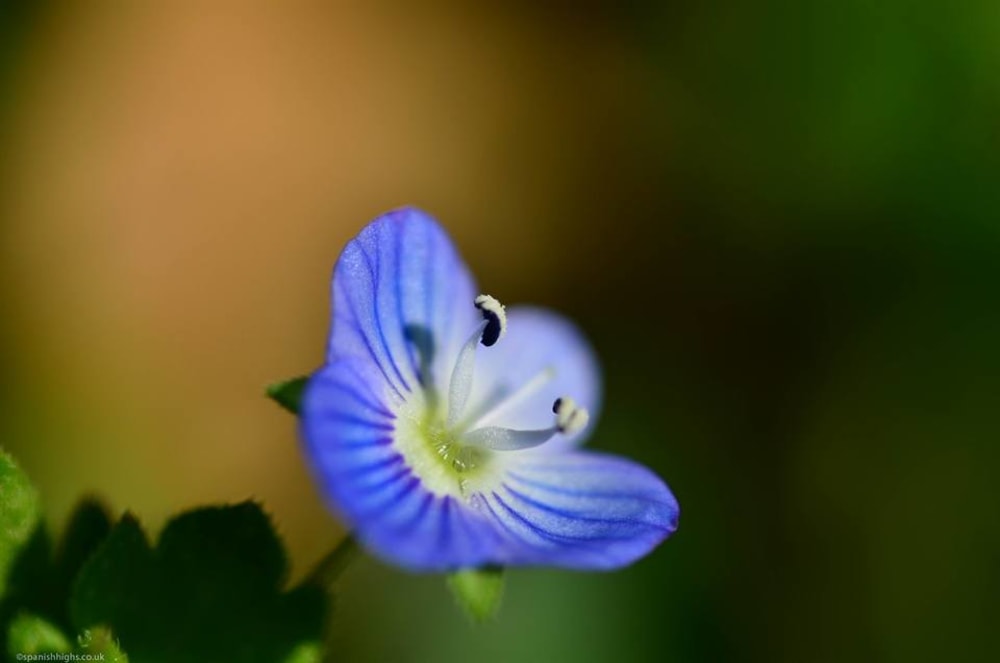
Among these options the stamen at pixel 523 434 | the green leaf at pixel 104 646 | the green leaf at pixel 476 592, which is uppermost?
the stamen at pixel 523 434

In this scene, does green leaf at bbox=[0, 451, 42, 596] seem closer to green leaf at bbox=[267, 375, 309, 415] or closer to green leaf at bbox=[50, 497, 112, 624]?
green leaf at bbox=[50, 497, 112, 624]

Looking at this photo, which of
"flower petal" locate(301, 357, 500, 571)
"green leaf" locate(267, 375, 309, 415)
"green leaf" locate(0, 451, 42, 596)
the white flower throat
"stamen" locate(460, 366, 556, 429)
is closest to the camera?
"flower petal" locate(301, 357, 500, 571)

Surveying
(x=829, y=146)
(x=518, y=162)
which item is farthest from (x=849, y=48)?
(x=518, y=162)

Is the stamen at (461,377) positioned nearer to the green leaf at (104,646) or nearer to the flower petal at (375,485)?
the flower petal at (375,485)

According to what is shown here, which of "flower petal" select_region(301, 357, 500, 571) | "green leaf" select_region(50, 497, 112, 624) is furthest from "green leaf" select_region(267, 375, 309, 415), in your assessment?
"green leaf" select_region(50, 497, 112, 624)

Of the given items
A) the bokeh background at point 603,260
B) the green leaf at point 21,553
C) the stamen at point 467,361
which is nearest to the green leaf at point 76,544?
the green leaf at point 21,553

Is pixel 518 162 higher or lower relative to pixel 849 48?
lower

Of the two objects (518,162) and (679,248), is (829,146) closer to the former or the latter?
(679,248)
